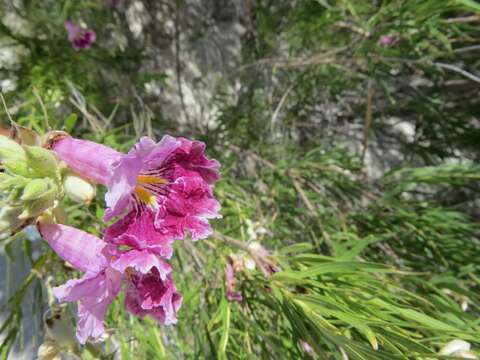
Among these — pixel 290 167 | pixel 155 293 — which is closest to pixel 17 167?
pixel 155 293

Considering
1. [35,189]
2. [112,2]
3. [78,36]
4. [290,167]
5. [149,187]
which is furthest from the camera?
[112,2]

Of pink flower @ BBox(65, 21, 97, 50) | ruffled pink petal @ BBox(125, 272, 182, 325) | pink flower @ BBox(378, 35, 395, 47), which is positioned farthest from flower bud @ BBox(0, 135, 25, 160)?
pink flower @ BBox(378, 35, 395, 47)

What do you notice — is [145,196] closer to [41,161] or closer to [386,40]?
[41,161]

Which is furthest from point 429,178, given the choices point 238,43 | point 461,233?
point 238,43

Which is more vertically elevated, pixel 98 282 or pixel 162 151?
Result: pixel 162 151

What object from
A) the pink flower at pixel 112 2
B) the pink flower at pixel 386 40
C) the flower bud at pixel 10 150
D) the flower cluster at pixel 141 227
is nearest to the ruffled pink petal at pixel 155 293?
the flower cluster at pixel 141 227

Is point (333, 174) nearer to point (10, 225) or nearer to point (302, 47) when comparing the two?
point (302, 47)

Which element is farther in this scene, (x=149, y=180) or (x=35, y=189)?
(x=149, y=180)

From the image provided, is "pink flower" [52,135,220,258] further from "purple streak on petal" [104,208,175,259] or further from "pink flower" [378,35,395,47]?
"pink flower" [378,35,395,47]
